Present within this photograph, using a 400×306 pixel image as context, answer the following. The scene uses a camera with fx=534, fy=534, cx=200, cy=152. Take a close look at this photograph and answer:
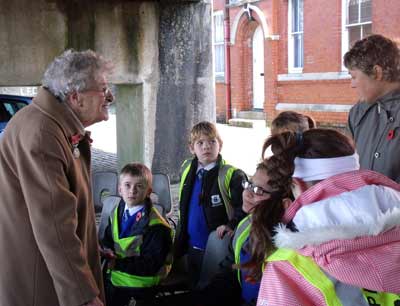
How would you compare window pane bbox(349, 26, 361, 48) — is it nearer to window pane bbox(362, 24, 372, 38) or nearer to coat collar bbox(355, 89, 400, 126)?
window pane bbox(362, 24, 372, 38)

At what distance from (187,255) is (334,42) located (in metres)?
10.6

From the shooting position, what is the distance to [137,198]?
3.42 m

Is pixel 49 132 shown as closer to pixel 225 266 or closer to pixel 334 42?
pixel 225 266

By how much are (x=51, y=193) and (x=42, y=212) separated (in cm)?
8

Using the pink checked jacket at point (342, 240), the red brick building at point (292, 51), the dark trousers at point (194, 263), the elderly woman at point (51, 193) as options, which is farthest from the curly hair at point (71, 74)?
the red brick building at point (292, 51)

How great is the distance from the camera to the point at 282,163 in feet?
5.25

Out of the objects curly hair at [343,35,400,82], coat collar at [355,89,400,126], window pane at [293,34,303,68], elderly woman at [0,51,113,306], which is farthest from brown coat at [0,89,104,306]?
window pane at [293,34,303,68]

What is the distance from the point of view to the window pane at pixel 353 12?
1285 cm

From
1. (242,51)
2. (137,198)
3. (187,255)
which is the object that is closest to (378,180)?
(137,198)

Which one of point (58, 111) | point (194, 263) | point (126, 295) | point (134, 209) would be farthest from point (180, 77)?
point (58, 111)

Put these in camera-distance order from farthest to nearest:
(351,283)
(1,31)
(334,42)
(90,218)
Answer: (334,42) < (1,31) < (90,218) < (351,283)

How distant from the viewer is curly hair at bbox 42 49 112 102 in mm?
2346

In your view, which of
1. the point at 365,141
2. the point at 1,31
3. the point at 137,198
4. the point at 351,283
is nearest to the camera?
the point at 351,283

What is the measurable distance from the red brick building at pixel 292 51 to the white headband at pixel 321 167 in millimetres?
10671
